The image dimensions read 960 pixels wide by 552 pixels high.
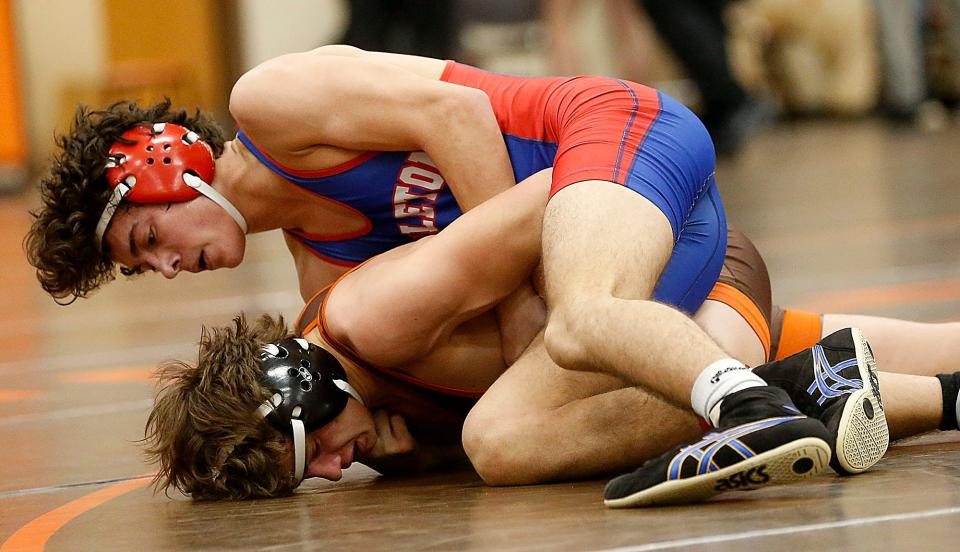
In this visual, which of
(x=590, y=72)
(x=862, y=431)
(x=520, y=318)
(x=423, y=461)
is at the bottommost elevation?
(x=590, y=72)

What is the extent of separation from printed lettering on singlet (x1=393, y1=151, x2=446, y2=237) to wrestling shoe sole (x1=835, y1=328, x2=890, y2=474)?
1182 millimetres

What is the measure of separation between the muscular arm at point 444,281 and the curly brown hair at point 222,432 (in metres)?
0.24

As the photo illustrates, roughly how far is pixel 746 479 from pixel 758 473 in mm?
22

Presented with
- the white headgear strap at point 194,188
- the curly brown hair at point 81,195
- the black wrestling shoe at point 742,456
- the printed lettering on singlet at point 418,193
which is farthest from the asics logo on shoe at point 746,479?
the curly brown hair at point 81,195

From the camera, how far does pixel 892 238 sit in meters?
6.50

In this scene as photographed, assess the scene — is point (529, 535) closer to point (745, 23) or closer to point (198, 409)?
point (198, 409)

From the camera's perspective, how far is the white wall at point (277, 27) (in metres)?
14.8

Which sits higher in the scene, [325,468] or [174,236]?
[174,236]

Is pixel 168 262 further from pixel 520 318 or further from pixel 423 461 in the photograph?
pixel 520 318

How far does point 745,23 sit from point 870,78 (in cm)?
133

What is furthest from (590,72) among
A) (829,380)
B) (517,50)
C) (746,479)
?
(746,479)

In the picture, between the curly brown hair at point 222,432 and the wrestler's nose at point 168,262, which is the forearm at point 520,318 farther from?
the wrestler's nose at point 168,262

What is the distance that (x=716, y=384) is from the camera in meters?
2.47

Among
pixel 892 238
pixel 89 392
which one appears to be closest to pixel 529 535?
pixel 89 392
